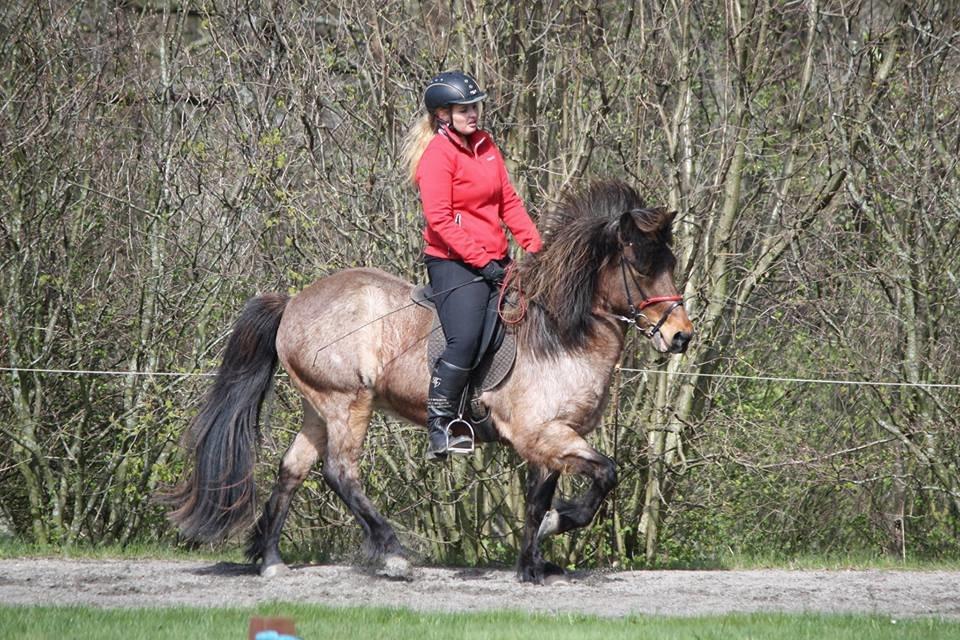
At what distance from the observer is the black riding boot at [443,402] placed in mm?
6832

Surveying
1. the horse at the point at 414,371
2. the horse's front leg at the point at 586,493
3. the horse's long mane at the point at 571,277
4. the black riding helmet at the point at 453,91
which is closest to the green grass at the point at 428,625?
the horse's front leg at the point at 586,493

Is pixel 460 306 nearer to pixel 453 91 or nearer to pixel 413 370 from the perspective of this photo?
pixel 413 370

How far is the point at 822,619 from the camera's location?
5.72 m

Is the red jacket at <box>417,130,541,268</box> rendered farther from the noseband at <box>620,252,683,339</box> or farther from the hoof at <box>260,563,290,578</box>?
the hoof at <box>260,563,290,578</box>

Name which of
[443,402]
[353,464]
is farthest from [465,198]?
[353,464]

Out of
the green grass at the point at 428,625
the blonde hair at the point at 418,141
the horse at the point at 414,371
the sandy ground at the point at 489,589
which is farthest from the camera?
the blonde hair at the point at 418,141

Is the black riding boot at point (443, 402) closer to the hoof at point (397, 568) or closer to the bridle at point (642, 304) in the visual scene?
the hoof at point (397, 568)

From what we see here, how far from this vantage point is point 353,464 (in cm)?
736

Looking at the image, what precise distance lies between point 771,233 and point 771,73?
4.94ft

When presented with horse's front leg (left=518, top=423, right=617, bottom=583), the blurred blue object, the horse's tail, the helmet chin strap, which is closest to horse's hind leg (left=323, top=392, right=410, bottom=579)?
the horse's tail

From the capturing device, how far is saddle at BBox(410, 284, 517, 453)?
692 cm

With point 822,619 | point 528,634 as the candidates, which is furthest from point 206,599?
point 822,619

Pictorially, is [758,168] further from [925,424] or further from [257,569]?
[257,569]

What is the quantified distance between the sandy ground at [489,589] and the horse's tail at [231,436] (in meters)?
0.34
